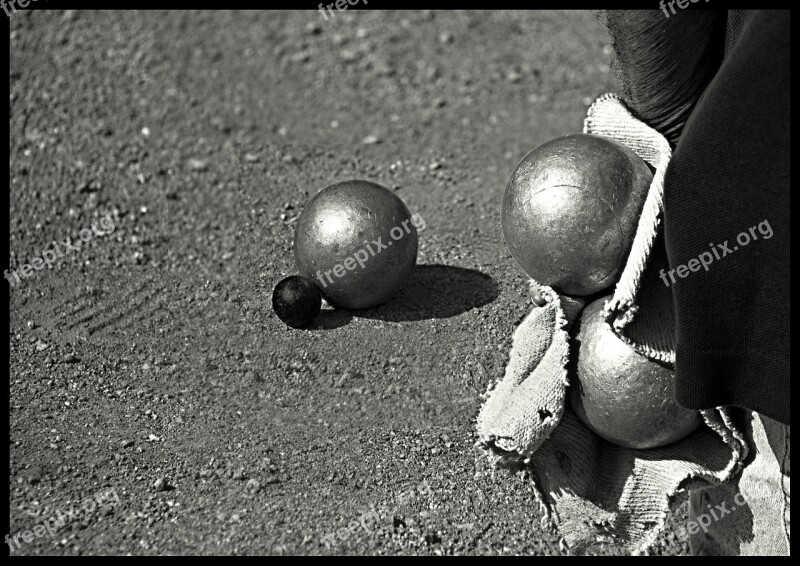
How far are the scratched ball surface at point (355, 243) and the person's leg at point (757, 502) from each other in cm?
193

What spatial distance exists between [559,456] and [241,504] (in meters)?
1.29

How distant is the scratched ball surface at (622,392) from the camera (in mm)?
2988

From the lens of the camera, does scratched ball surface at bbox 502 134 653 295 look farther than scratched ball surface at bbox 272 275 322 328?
No

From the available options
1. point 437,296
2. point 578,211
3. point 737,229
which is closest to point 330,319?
point 437,296

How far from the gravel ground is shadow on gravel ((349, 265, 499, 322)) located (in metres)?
0.01

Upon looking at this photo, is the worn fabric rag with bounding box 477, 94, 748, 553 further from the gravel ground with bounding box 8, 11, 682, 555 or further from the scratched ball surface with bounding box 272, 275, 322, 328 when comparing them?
the scratched ball surface with bounding box 272, 275, 322, 328

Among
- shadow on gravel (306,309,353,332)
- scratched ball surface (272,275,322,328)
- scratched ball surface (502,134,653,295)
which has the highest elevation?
scratched ball surface (502,134,653,295)

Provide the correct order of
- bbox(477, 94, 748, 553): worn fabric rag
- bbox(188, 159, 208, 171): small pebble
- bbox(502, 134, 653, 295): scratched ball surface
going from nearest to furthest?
1. bbox(477, 94, 748, 553): worn fabric rag
2. bbox(502, 134, 653, 295): scratched ball surface
3. bbox(188, 159, 208, 171): small pebble

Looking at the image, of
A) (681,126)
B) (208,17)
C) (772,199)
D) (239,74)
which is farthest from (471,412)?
(208,17)

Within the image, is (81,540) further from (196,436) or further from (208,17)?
(208,17)

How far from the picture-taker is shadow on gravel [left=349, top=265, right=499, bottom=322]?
4.82 meters

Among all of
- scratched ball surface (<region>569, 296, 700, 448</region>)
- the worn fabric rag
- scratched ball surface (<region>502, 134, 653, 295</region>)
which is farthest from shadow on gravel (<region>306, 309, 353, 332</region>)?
scratched ball surface (<region>569, 296, 700, 448</region>)

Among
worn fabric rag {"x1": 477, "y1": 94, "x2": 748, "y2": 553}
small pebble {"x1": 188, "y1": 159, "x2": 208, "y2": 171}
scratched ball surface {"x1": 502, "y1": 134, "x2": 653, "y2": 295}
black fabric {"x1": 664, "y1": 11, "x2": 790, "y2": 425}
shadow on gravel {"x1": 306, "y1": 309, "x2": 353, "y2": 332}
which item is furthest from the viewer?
small pebble {"x1": 188, "y1": 159, "x2": 208, "y2": 171}

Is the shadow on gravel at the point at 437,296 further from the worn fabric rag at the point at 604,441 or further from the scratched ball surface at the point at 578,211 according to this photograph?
the scratched ball surface at the point at 578,211
